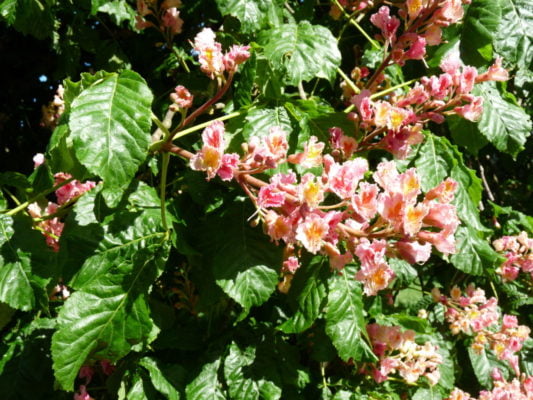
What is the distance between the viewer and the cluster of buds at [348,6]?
191 cm

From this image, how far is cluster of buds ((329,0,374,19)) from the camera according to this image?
1.91 m

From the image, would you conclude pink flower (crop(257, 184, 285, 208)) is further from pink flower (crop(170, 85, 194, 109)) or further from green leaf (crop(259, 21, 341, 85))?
green leaf (crop(259, 21, 341, 85))

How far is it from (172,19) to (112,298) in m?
1.00

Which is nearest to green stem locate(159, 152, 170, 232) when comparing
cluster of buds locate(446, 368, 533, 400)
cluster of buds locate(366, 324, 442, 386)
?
cluster of buds locate(366, 324, 442, 386)

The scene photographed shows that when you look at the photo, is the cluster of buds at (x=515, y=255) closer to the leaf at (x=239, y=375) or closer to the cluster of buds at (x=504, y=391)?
the cluster of buds at (x=504, y=391)

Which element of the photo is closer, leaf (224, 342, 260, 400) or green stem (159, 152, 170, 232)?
green stem (159, 152, 170, 232)

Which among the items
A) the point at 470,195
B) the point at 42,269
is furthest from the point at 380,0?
the point at 42,269

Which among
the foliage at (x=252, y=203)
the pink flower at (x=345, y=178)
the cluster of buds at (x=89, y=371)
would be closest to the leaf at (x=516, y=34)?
the foliage at (x=252, y=203)

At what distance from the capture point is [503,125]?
1.75 metres

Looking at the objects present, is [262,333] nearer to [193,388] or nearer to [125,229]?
[193,388]

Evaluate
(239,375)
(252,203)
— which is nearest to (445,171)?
(252,203)

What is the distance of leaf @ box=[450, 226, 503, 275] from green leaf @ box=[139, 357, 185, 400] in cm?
101

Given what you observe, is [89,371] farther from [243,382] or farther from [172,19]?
[172,19]

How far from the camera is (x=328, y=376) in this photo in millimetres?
2119
